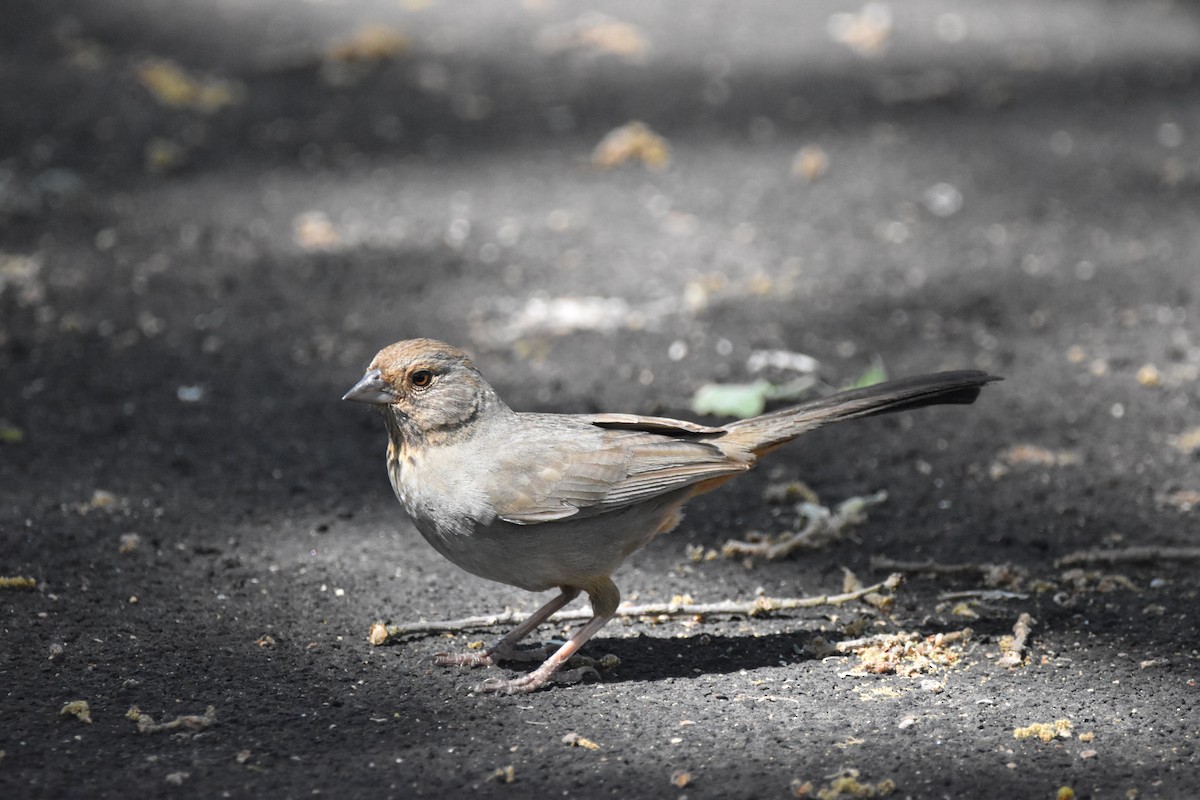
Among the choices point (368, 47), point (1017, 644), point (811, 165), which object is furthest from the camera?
point (368, 47)

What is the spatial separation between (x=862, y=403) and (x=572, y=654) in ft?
3.64

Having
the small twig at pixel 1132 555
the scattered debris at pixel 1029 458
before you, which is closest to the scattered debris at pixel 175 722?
the small twig at pixel 1132 555

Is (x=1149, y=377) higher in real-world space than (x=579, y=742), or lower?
higher

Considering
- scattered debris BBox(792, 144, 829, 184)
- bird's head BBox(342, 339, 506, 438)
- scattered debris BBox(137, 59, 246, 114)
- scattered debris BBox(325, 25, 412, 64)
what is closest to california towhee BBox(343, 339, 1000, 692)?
bird's head BBox(342, 339, 506, 438)

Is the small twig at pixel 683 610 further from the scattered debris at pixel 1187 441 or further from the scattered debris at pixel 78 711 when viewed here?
the scattered debris at pixel 1187 441

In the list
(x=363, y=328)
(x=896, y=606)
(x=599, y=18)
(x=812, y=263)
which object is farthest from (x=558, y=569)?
(x=599, y=18)

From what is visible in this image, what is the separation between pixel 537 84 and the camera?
32.0 ft

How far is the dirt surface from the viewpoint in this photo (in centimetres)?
355

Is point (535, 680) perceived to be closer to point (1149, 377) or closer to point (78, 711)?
point (78, 711)

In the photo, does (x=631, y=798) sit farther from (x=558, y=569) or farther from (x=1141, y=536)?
(x=1141, y=536)

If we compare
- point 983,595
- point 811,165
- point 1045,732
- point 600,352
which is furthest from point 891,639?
point 811,165

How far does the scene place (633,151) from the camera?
28.3ft

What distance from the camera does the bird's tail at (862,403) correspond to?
405cm

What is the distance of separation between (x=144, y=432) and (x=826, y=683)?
121 inches
